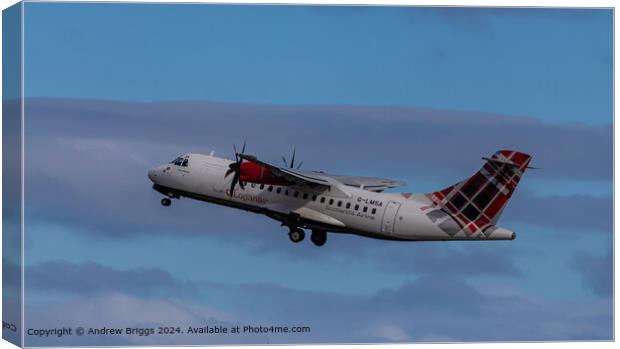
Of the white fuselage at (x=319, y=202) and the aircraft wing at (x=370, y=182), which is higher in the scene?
the aircraft wing at (x=370, y=182)

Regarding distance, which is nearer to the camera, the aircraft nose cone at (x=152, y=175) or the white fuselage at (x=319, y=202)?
the white fuselage at (x=319, y=202)

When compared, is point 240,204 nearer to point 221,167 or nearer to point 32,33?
point 221,167

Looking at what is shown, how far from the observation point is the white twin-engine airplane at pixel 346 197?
4528cm

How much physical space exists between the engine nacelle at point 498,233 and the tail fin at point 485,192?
0.29 m

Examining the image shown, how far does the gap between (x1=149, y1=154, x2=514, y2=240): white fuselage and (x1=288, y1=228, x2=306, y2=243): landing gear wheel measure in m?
0.54

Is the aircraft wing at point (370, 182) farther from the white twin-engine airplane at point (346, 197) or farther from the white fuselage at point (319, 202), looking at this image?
the white fuselage at point (319, 202)

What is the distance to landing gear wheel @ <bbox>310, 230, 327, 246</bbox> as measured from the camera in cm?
4769

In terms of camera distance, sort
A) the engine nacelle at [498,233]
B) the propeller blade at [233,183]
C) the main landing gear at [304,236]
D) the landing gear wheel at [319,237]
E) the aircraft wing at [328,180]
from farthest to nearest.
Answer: the propeller blade at [233,183] < the aircraft wing at [328,180] < the main landing gear at [304,236] < the landing gear wheel at [319,237] < the engine nacelle at [498,233]

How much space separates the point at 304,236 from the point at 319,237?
1.92 ft

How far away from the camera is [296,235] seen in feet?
160

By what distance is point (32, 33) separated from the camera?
38.9 m

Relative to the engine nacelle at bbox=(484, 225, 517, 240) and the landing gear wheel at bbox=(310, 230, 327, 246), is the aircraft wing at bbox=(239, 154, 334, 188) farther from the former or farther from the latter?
the engine nacelle at bbox=(484, 225, 517, 240)

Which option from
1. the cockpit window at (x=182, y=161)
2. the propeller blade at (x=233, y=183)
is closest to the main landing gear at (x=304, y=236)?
the propeller blade at (x=233, y=183)

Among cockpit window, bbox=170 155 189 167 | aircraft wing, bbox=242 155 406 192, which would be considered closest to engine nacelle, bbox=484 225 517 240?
aircraft wing, bbox=242 155 406 192
